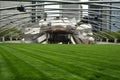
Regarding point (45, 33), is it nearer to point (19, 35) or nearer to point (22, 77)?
point (19, 35)

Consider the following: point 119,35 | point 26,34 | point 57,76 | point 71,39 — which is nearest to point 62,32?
point 71,39

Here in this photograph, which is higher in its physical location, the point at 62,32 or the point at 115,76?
the point at 115,76

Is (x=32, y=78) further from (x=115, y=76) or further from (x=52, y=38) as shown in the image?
(x=52, y=38)

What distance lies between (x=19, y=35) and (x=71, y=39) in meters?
17.9

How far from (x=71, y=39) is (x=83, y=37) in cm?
416

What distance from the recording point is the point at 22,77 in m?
9.54

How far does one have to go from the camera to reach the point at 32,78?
9.30 metres

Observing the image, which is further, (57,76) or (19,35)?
(19,35)

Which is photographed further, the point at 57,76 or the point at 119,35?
the point at 119,35

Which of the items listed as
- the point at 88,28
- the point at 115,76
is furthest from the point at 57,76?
the point at 88,28

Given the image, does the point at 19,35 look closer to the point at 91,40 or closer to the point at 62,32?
the point at 62,32

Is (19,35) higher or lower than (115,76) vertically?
lower

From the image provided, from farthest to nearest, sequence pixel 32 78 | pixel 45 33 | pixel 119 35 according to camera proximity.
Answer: pixel 45 33
pixel 119 35
pixel 32 78

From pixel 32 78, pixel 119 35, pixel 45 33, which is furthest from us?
pixel 45 33
